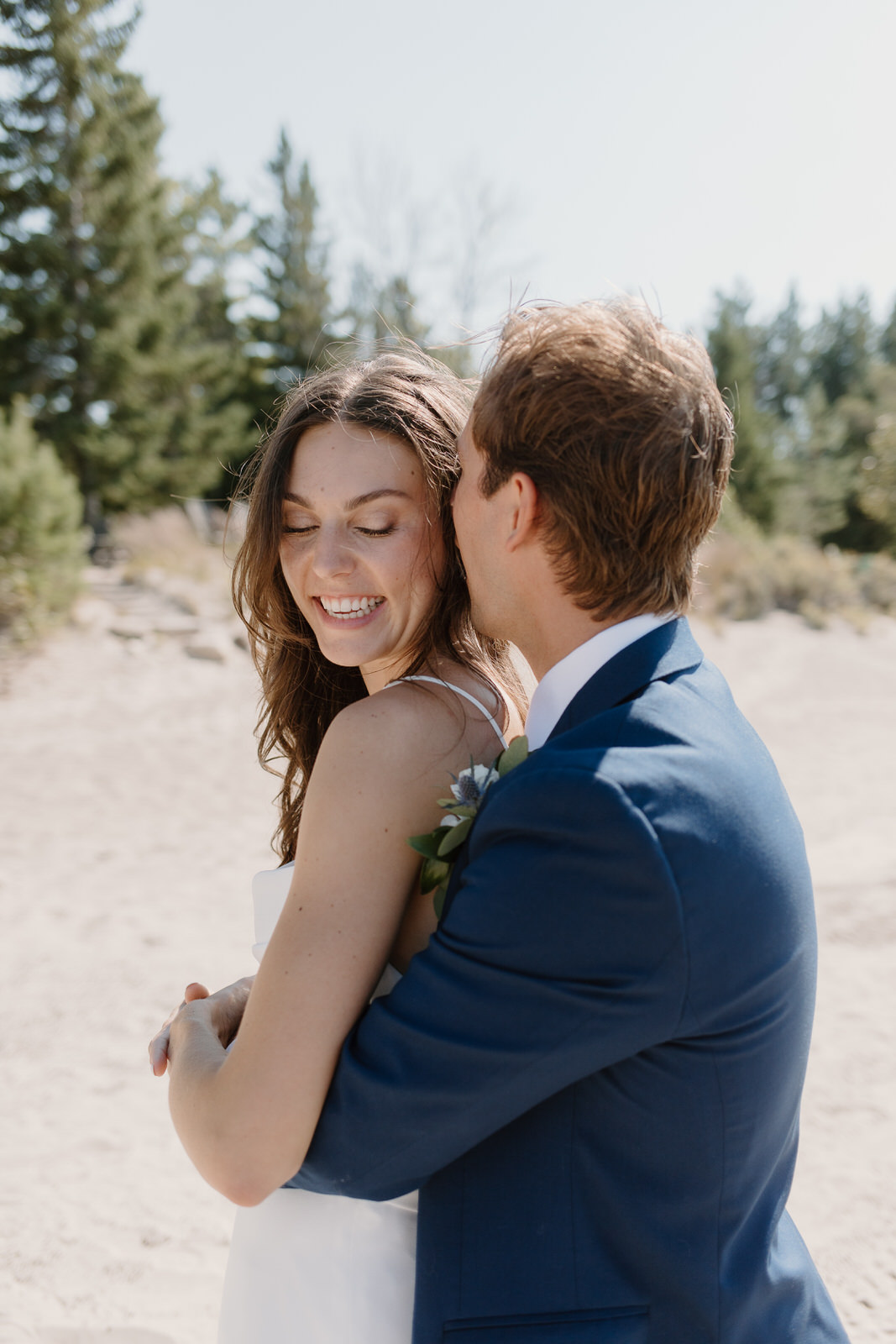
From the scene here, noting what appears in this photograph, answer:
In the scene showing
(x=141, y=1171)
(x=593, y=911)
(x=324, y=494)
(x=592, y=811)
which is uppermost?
(x=324, y=494)

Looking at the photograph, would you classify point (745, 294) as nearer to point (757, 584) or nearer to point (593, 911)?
point (757, 584)

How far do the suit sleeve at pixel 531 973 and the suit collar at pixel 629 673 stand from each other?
16 centimetres

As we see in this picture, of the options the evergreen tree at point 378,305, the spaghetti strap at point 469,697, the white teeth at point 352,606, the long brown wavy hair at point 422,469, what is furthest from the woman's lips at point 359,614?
the evergreen tree at point 378,305

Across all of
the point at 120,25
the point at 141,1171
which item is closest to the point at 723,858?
the point at 141,1171

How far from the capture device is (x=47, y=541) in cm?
1190

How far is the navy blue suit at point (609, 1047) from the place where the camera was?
1061 mm

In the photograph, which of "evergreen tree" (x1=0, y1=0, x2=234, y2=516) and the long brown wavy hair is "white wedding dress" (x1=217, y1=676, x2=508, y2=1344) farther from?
"evergreen tree" (x1=0, y1=0, x2=234, y2=516)

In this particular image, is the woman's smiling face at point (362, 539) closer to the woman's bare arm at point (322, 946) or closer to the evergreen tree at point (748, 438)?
the woman's bare arm at point (322, 946)

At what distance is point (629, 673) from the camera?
4.20 feet

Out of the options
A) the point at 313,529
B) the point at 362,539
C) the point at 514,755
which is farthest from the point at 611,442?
the point at 313,529

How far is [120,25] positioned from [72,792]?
19726 mm

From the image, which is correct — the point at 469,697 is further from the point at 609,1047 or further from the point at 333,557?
the point at 609,1047

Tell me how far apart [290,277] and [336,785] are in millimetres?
34211

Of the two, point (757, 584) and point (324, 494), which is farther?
point (757, 584)
